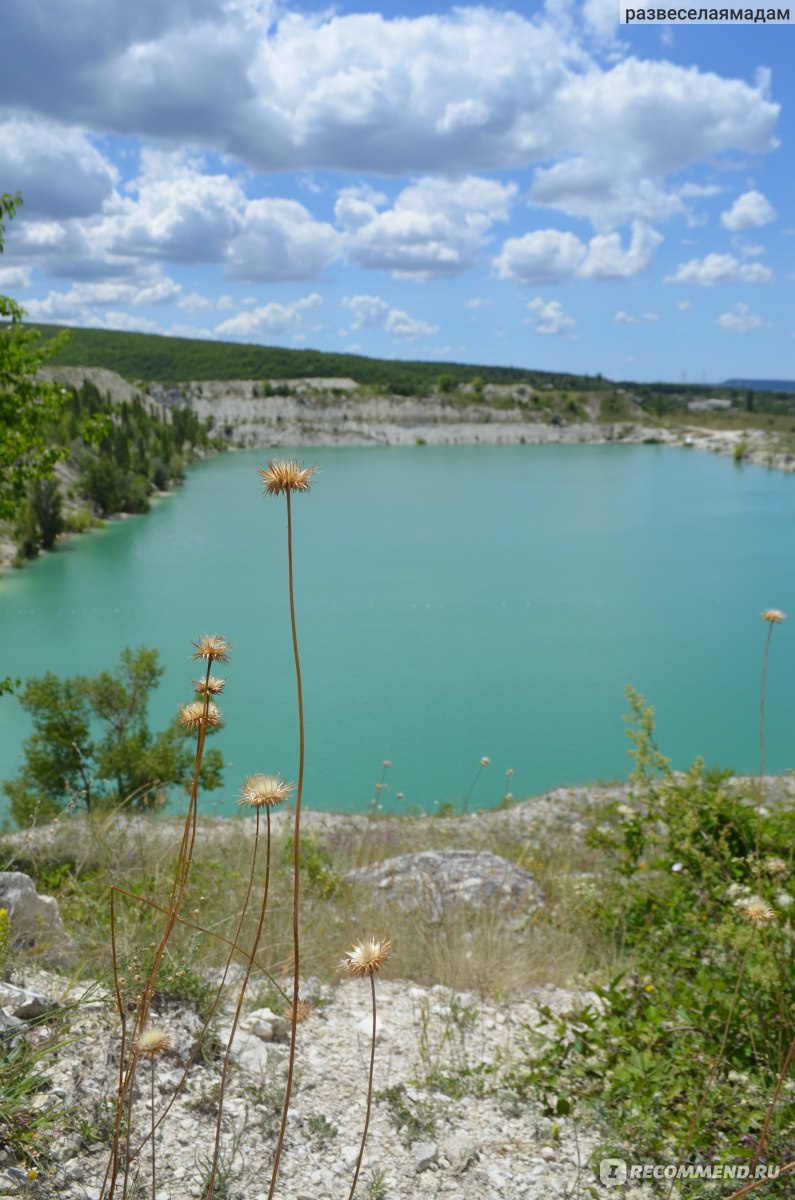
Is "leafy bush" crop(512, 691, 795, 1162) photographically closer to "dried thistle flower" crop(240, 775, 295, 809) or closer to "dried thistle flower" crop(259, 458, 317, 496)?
"dried thistle flower" crop(240, 775, 295, 809)

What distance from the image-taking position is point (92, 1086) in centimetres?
251

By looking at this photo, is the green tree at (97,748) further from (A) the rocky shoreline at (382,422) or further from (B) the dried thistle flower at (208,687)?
(A) the rocky shoreline at (382,422)

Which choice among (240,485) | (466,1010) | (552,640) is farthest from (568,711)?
(240,485)

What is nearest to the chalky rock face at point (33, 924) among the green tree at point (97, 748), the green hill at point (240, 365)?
the green tree at point (97, 748)

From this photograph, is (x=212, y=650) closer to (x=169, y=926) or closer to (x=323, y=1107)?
(x=169, y=926)

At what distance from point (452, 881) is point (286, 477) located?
5.06 m

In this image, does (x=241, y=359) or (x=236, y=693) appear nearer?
(x=236, y=693)

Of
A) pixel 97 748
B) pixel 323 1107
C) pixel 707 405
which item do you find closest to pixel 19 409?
pixel 97 748

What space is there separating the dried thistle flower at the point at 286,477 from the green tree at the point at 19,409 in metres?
7.34

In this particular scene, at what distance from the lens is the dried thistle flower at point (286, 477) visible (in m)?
1.35

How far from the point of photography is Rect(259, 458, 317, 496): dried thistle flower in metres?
1.35

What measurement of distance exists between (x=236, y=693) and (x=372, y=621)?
7.91 meters

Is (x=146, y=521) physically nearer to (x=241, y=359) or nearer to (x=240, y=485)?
(x=240, y=485)

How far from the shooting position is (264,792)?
145 centimetres
